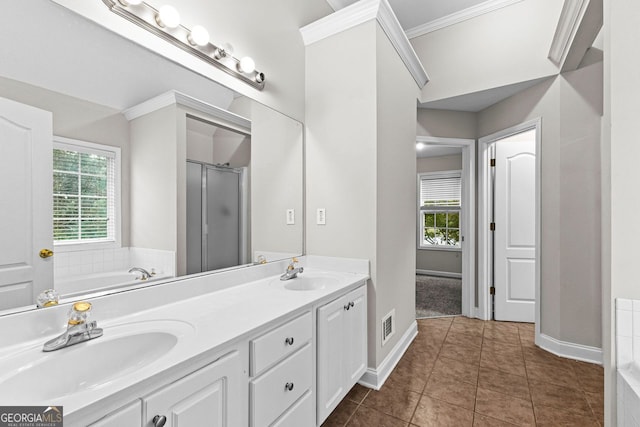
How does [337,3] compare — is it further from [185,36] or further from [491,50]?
[185,36]

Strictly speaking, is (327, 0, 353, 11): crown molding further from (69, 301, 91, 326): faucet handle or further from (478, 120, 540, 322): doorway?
(69, 301, 91, 326): faucet handle

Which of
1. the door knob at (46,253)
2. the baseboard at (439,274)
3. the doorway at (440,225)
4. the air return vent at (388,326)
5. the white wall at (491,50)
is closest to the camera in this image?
the door knob at (46,253)

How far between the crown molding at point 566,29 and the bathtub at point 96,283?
2975 millimetres

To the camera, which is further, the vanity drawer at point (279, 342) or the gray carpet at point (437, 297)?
the gray carpet at point (437, 297)

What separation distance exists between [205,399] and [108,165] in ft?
3.17

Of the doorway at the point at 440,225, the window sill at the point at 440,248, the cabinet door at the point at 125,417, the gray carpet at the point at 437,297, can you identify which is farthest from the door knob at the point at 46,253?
the window sill at the point at 440,248

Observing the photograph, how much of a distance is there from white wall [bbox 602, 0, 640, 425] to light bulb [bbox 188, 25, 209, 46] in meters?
1.78

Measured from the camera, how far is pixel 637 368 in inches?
43.0

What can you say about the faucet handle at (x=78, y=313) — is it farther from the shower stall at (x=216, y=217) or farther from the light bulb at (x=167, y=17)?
the light bulb at (x=167, y=17)

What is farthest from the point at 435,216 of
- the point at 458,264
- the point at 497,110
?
the point at 497,110

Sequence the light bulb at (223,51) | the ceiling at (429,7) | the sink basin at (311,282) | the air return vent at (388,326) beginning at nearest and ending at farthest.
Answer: the light bulb at (223,51)
the sink basin at (311,282)
the air return vent at (388,326)
the ceiling at (429,7)

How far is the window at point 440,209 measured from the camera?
5883 mm

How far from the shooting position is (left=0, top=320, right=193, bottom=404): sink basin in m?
0.79

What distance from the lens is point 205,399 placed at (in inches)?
36.2
